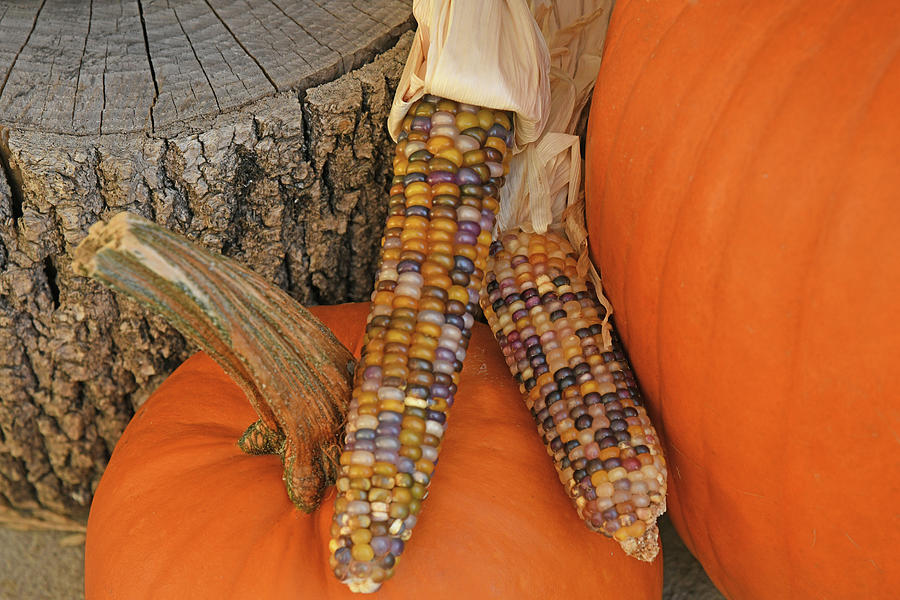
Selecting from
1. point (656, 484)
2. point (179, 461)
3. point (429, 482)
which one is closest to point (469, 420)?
point (429, 482)

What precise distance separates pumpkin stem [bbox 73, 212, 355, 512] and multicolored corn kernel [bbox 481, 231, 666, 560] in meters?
0.24

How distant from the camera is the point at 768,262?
0.85m

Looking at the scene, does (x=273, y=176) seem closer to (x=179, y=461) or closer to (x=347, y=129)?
(x=347, y=129)

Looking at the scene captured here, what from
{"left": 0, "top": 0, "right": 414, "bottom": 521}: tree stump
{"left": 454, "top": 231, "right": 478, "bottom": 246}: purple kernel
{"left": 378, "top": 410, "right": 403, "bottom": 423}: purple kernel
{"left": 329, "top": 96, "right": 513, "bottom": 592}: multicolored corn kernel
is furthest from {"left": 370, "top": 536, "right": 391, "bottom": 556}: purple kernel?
{"left": 0, "top": 0, "right": 414, "bottom": 521}: tree stump

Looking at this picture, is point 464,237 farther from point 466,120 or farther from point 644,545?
point 644,545

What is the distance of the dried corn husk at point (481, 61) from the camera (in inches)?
39.8

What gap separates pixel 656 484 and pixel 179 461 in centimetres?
61

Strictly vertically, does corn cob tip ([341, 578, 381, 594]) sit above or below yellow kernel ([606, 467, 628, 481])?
below

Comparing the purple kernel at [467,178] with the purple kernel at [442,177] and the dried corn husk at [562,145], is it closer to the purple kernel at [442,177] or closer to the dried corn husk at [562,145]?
the purple kernel at [442,177]

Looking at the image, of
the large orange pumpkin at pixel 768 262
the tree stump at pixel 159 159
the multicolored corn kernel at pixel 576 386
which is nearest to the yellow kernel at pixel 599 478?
the multicolored corn kernel at pixel 576 386

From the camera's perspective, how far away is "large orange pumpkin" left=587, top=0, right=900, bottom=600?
0.79m

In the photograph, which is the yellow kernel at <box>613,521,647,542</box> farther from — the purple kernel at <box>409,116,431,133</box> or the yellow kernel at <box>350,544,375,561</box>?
the purple kernel at <box>409,116,431,133</box>

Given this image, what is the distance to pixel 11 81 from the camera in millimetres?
1150

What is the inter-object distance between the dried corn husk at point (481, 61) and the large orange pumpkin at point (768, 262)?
97 mm
